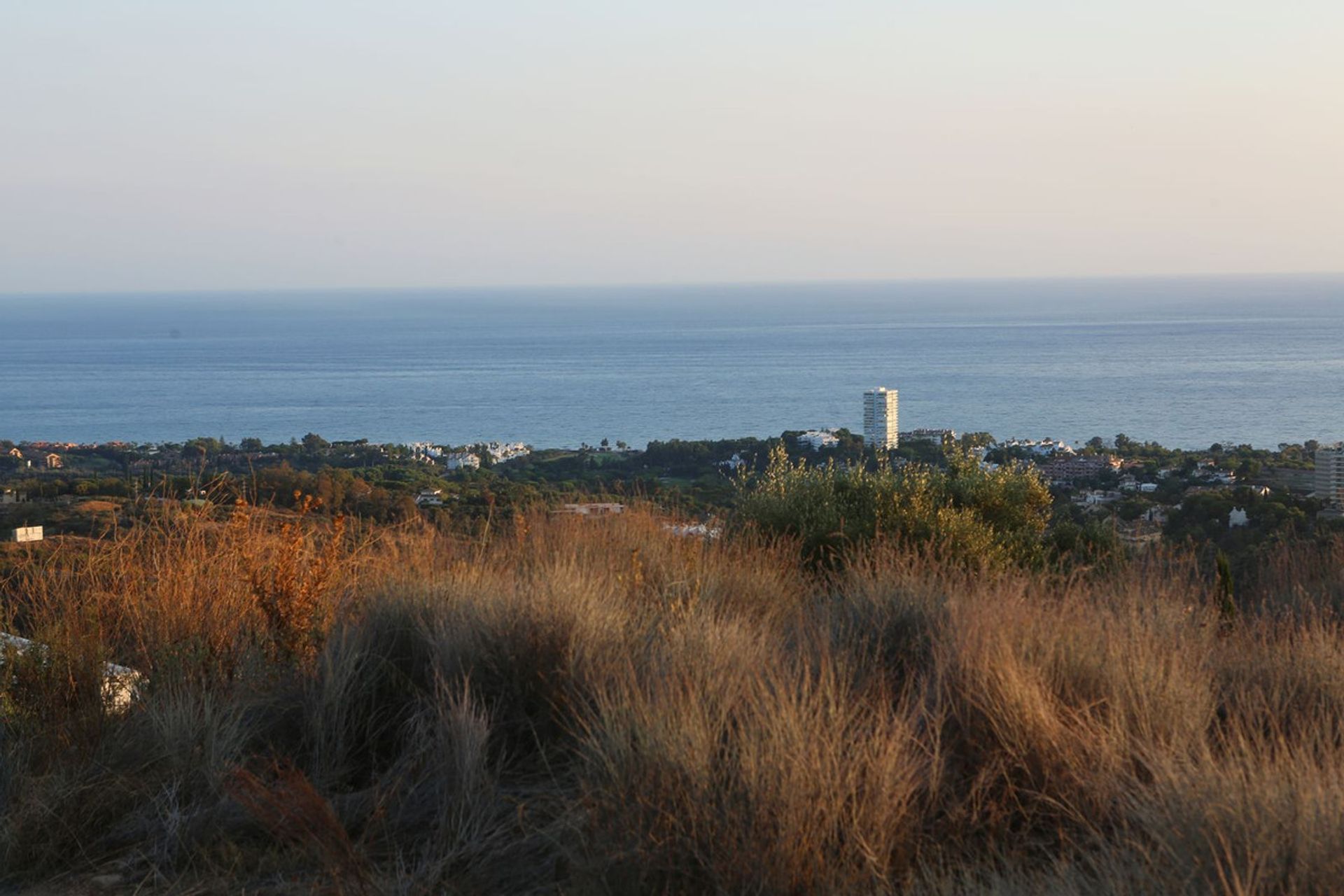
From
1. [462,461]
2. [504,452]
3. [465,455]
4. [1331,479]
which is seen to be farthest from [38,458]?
[1331,479]

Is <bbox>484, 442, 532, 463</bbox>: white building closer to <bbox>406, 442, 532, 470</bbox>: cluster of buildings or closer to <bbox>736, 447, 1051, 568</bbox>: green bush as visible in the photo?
<bbox>406, 442, 532, 470</bbox>: cluster of buildings

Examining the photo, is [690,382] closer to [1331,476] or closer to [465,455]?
[465,455]

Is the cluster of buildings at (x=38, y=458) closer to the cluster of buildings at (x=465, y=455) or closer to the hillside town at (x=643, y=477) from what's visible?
the hillside town at (x=643, y=477)

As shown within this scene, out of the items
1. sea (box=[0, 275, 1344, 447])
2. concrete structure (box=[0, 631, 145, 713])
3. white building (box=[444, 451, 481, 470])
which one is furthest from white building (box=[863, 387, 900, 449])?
sea (box=[0, 275, 1344, 447])

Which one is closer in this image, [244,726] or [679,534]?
[244,726]

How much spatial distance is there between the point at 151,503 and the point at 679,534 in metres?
3.49

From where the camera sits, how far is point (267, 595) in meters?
6.44

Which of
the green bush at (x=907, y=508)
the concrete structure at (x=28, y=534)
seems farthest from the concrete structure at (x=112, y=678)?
the green bush at (x=907, y=508)

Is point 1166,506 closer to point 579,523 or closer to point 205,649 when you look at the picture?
point 579,523

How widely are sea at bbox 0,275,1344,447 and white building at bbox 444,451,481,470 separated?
49.5 ft

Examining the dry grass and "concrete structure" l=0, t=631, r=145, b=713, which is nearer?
the dry grass

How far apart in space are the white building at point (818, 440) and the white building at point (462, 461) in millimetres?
6685

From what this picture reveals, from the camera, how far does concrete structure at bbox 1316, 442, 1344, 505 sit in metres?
15.8

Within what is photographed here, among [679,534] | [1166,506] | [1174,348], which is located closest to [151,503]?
[679,534]
